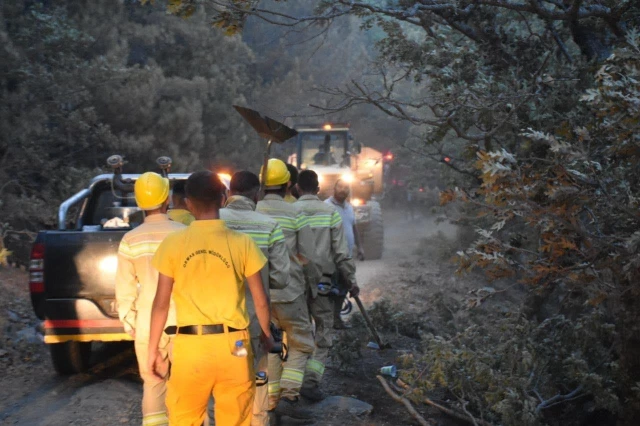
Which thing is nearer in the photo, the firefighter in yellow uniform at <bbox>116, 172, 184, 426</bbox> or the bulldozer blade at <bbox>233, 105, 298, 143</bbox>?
the firefighter in yellow uniform at <bbox>116, 172, 184, 426</bbox>

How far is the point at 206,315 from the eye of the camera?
12.4 ft

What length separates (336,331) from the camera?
8914 millimetres

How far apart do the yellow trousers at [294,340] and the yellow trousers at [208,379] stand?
1923 mm

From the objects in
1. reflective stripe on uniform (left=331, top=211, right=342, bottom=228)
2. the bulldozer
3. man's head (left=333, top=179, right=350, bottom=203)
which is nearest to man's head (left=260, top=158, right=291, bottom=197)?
reflective stripe on uniform (left=331, top=211, right=342, bottom=228)

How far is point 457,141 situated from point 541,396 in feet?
42.9

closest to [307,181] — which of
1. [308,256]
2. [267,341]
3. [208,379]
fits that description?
[308,256]

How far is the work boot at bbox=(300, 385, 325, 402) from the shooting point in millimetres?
6301

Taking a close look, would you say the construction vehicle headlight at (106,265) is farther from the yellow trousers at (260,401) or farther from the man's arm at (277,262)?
the yellow trousers at (260,401)

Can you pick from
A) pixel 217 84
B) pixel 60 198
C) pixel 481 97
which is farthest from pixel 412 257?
pixel 481 97

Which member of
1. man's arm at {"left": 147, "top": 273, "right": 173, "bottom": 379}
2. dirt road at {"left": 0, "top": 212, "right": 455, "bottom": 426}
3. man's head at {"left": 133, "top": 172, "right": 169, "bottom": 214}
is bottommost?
dirt road at {"left": 0, "top": 212, "right": 455, "bottom": 426}

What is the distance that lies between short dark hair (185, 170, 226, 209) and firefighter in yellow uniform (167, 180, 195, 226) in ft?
6.62

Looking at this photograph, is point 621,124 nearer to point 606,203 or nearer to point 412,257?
point 606,203

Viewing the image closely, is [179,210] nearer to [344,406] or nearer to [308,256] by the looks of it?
[308,256]

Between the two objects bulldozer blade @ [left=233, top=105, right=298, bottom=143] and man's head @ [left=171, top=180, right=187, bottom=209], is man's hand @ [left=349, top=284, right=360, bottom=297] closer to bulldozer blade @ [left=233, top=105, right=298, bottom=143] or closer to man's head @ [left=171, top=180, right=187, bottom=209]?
bulldozer blade @ [left=233, top=105, right=298, bottom=143]
